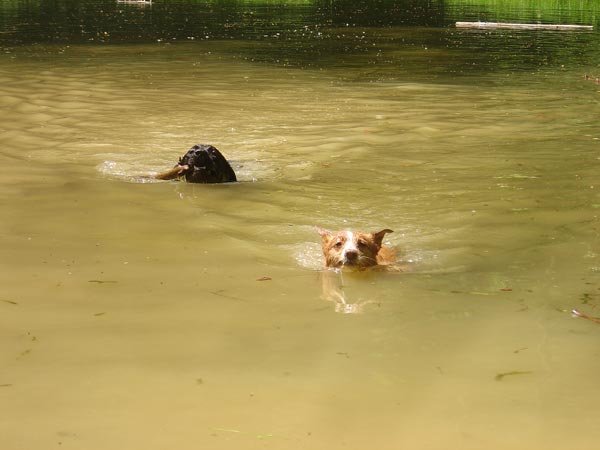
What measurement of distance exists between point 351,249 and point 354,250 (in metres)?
0.03

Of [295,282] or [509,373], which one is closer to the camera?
[509,373]

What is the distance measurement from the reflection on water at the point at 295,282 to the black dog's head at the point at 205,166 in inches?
5.8

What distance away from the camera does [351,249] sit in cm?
655

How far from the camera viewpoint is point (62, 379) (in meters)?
4.62

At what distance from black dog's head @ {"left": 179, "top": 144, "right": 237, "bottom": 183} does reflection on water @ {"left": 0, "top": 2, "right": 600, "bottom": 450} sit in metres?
0.15

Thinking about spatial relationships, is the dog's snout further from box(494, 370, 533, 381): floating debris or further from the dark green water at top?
the dark green water at top

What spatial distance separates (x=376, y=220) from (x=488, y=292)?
2284 mm

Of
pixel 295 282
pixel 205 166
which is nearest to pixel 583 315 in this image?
pixel 295 282

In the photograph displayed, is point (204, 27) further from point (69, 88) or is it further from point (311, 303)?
point (311, 303)

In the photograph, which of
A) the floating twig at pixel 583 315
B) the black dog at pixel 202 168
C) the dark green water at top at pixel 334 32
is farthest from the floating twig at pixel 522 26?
the floating twig at pixel 583 315

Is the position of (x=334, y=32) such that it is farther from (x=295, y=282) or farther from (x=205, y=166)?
(x=295, y=282)

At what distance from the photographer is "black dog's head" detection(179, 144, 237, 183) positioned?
9336 mm

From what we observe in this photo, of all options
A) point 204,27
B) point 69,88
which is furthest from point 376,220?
point 204,27

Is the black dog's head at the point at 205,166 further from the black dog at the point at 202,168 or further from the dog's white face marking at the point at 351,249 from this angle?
the dog's white face marking at the point at 351,249
